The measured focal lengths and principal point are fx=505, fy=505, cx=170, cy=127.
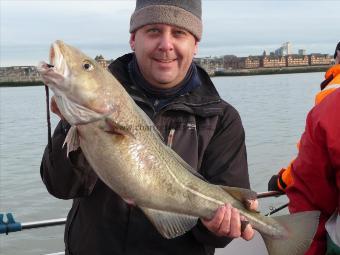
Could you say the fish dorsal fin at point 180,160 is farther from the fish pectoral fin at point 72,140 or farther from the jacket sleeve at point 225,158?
the fish pectoral fin at point 72,140

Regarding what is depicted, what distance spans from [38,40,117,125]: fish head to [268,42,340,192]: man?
7.81 feet

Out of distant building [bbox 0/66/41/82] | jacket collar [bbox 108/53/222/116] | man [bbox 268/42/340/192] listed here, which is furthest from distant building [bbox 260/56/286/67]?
jacket collar [bbox 108/53/222/116]

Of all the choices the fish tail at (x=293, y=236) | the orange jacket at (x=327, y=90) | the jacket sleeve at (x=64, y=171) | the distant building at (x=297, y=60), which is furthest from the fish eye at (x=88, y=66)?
the distant building at (x=297, y=60)

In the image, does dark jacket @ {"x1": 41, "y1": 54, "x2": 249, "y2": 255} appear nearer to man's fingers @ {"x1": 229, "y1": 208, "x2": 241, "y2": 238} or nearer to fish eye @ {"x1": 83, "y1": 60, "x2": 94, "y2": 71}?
man's fingers @ {"x1": 229, "y1": 208, "x2": 241, "y2": 238}

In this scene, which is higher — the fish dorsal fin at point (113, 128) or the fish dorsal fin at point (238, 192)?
the fish dorsal fin at point (113, 128)

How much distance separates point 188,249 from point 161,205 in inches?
22.3

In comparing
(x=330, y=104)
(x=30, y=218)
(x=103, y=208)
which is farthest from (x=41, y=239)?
(x=330, y=104)

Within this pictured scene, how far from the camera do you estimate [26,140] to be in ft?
77.4

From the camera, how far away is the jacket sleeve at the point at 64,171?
2875 mm

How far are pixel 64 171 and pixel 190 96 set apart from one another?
97 centimetres

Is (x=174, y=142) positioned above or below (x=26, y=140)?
above

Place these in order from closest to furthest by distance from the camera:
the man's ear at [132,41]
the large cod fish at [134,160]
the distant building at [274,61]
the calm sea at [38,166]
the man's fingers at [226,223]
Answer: the large cod fish at [134,160], the man's fingers at [226,223], the man's ear at [132,41], the calm sea at [38,166], the distant building at [274,61]

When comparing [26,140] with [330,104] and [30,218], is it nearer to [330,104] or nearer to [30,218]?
[30,218]

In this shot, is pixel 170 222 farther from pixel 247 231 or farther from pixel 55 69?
pixel 55 69
